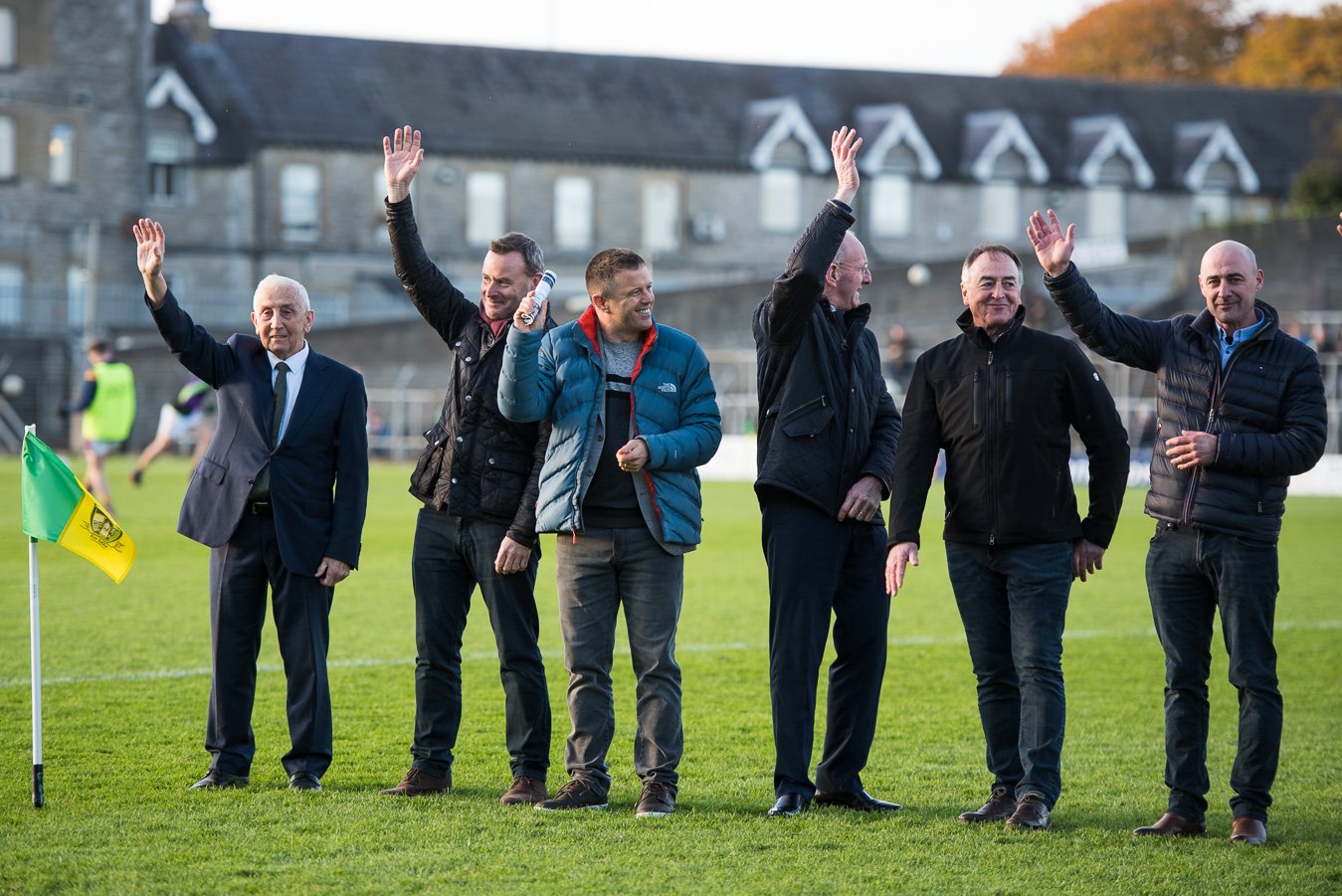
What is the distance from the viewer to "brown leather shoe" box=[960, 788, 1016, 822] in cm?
661

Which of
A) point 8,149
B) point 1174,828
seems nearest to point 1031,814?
point 1174,828

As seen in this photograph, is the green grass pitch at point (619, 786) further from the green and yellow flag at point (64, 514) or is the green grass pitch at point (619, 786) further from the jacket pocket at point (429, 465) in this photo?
the jacket pocket at point (429, 465)

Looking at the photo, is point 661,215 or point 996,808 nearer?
point 996,808

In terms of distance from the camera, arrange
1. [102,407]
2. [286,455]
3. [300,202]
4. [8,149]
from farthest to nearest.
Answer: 1. [300,202]
2. [8,149]
3. [102,407]
4. [286,455]

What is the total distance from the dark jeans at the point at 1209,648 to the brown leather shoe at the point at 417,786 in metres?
2.75

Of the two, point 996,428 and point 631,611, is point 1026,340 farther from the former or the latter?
point 631,611

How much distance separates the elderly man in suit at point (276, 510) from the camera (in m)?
7.00

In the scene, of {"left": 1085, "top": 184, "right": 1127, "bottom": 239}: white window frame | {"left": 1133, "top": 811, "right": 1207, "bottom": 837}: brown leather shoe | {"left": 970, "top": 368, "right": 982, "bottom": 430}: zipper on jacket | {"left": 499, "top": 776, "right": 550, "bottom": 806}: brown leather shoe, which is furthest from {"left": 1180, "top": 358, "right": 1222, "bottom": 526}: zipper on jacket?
{"left": 1085, "top": 184, "right": 1127, "bottom": 239}: white window frame

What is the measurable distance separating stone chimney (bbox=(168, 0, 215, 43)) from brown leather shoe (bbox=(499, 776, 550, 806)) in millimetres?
46597

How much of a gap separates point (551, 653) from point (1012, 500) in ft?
16.5

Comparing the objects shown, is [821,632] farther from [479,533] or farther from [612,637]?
[479,533]

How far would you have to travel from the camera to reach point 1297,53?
64.2 meters

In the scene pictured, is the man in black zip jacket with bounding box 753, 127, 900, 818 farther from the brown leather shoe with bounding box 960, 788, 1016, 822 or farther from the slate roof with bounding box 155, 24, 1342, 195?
the slate roof with bounding box 155, 24, 1342, 195

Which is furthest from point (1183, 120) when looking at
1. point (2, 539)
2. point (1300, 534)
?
point (2, 539)
